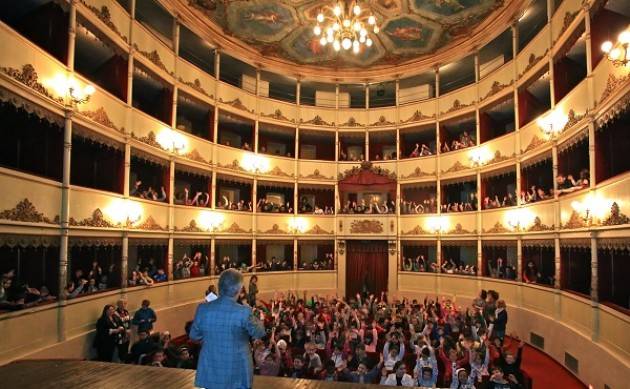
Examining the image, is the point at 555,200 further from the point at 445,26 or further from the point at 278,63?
the point at 278,63

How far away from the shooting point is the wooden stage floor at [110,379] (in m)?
5.65

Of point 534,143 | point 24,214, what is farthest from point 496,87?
point 24,214

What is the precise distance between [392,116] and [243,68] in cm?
844

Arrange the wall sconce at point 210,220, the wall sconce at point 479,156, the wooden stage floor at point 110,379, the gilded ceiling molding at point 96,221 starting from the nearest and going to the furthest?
the wooden stage floor at point 110,379, the gilded ceiling molding at point 96,221, the wall sconce at point 210,220, the wall sconce at point 479,156

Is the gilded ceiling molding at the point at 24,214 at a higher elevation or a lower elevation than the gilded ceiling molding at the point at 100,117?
lower

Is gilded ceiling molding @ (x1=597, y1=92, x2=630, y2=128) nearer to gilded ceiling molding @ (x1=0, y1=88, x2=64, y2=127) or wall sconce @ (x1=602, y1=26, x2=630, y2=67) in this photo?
wall sconce @ (x1=602, y1=26, x2=630, y2=67)

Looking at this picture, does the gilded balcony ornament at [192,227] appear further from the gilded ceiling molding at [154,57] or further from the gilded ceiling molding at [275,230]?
the gilded ceiling molding at [154,57]

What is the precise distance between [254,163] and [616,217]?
15.3 m

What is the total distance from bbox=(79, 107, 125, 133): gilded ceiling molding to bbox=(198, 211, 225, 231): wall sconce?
586 centimetres

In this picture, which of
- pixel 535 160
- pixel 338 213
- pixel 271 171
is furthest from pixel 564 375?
pixel 271 171

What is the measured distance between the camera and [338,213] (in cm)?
2270

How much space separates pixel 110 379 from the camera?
5.93 m

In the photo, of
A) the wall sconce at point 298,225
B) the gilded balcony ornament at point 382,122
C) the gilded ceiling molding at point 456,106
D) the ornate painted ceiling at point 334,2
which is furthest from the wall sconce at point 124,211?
the gilded ceiling molding at point 456,106

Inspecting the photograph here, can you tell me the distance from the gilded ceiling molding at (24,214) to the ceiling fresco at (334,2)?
36.5ft
